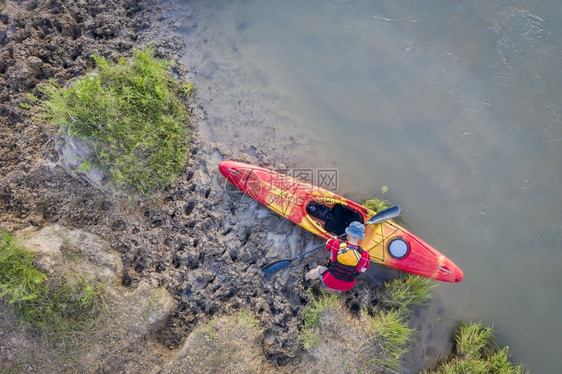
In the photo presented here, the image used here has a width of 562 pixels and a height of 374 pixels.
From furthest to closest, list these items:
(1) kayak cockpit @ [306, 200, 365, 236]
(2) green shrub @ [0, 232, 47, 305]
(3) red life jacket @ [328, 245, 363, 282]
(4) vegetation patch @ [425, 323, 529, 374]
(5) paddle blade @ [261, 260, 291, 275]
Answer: (1) kayak cockpit @ [306, 200, 365, 236] < (4) vegetation patch @ [425, 323, 529, 374] < (5) paddle blade @ [261, 260, 291, 275] < (3) red life jacket @ [328, 245, 363, 282] < (2) green shrub @ [0, 232, 47, 305]

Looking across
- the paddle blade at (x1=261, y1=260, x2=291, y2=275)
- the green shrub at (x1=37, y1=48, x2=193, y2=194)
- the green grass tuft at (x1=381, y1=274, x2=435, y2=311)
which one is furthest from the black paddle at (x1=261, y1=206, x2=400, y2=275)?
the green shrub at (x1=37, y1=48, x2=193, y2=194)

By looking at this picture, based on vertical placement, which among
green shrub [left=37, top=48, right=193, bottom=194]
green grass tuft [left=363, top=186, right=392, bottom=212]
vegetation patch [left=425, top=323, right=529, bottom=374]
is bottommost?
vegetation patch [left=425, top=323, right=529, bottom=374]

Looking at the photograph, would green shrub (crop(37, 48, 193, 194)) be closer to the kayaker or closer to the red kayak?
the red kayak

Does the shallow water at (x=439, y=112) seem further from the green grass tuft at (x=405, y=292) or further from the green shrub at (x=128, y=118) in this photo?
the green shrub at (x=128, y=118)

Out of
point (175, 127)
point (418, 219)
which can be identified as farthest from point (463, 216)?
point (175, 127)

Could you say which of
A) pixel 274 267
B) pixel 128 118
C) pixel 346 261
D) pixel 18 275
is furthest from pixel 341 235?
pixel 18 275
